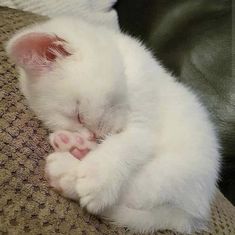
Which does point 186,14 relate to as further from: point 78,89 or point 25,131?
point 25,131

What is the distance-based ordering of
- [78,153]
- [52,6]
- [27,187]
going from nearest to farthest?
[27,187] → [78,153] → [52,6]

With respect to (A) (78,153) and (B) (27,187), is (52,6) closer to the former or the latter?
(A) (78,153)

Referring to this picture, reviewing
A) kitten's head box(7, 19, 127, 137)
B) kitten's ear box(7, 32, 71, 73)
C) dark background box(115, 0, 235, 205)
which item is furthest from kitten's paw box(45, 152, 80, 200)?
dark background box(115, 0, 235, 205)

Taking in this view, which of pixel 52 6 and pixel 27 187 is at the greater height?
pixel 27 187

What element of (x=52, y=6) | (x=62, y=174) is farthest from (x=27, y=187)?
(x=52, y=6)

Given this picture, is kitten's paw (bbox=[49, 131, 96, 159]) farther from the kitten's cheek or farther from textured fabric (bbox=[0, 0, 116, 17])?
textured fabric (bbox=[0, 0, 116, 17])

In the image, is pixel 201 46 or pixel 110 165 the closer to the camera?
pixel 110 165

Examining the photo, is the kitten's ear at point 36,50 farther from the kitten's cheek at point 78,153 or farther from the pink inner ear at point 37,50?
the kitten's cheek at point 78,153
